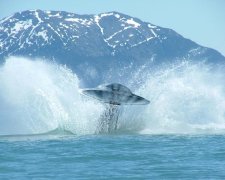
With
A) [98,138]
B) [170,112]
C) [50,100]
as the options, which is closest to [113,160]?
[98,138]

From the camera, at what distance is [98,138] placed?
40.9m

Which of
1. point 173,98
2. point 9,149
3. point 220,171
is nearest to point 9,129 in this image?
point 173,98

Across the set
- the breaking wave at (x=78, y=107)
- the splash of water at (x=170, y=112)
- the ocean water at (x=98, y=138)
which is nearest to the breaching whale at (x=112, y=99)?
the breaking wave at (x=78, y=107)

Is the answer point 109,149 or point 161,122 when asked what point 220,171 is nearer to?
point 109,149

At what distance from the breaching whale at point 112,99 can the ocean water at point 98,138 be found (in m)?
0.96

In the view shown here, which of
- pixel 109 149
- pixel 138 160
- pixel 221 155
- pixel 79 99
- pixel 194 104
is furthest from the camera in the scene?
pixel 194 104

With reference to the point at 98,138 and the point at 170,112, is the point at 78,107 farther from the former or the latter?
the point at 98,138

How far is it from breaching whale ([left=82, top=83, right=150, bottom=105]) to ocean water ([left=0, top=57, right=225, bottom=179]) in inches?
89.9

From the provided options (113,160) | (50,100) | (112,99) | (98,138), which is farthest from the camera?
(50,100)

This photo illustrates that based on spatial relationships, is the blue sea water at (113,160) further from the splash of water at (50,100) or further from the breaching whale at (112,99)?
the splash of water at (50,100)

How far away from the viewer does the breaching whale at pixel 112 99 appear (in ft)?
165

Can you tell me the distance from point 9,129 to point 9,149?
142ft

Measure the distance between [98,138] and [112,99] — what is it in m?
10.0

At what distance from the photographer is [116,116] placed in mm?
53062
